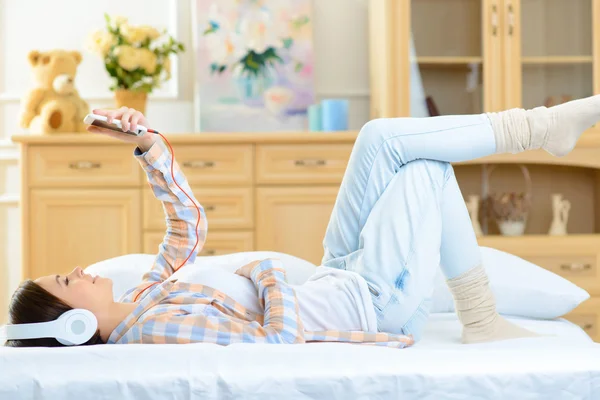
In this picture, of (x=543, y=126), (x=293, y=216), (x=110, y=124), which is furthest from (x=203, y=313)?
(x=293, y=216)

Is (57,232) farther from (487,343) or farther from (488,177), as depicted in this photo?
(487,343)

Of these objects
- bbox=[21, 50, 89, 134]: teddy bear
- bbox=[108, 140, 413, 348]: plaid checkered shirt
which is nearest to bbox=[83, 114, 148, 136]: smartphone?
bbox=[108, 140, 413, 348]: plaid checkered shirt

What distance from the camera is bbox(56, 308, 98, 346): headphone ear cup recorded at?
136 cm

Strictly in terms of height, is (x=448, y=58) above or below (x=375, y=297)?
above

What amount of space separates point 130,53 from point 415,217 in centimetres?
202

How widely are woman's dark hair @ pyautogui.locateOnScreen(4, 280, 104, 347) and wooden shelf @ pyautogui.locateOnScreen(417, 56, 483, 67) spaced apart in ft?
7.29

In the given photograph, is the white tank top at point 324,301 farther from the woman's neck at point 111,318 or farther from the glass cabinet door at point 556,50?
the glass cabinet door at point 556,50

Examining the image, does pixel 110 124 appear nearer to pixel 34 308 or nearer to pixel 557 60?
pixel 34 308

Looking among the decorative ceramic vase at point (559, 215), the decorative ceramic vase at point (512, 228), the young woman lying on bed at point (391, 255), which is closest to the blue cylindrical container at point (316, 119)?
the decorative ceramic vase at point (512, 228)

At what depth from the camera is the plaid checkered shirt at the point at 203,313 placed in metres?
1.40

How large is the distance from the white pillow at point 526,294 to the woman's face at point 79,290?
923mm

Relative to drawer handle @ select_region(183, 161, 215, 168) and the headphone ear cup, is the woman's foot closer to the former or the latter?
the headphone ear cup

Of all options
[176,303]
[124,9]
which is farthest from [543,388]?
[124,9]

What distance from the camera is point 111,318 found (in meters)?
1.49
